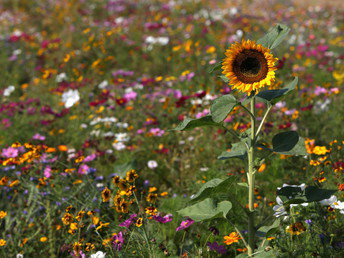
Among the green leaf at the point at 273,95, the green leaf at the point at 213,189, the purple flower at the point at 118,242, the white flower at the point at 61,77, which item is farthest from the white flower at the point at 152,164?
the white flower at the point at 61,77

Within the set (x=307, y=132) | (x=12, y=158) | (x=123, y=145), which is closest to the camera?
(x=12, y=158)

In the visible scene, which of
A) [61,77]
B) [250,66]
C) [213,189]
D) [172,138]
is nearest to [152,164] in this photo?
[172,138]

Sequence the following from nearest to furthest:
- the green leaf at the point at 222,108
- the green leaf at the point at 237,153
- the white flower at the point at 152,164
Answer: the green leaf at the point at 222,108 → the green leaf at the point at 237,153 → the white flower at the point at 152,164

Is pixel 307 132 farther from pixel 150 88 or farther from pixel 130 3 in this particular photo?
pixel 130 3

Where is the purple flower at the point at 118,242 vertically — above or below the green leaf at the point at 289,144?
below

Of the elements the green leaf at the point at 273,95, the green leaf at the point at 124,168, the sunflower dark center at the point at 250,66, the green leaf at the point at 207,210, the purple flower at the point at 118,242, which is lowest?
the green leaf at the point at 124,168

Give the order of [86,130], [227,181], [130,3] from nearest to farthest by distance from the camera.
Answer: [227,181] → [86,130] → [130,3]

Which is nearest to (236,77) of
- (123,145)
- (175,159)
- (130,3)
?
(175,159)

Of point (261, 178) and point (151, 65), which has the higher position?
point (261, 178)

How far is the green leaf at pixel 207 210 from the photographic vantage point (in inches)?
64.5

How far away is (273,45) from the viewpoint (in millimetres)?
1650

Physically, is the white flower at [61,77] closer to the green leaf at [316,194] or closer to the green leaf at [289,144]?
the green leaf at [289,144]

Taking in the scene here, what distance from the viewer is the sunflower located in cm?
158

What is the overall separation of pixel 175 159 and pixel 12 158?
1.34m
